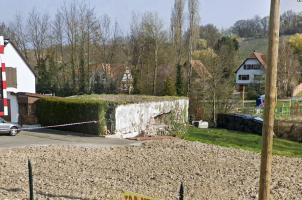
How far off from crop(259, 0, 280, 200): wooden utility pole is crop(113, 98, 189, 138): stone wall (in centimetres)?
1944

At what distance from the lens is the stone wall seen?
2553 centimetres

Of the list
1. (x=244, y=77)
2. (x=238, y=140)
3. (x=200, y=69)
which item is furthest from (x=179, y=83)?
(x=244, y=77)

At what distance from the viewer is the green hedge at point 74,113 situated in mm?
25359

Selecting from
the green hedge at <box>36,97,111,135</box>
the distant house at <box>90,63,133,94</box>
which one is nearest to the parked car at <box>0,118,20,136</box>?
the green hedge at <box>36,97,111,135</box>

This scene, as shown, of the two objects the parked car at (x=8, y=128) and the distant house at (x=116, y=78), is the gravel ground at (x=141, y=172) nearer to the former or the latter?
the parked car at (x=8, y=128)

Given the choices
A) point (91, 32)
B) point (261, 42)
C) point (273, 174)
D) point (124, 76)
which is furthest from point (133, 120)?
point (261, 42)

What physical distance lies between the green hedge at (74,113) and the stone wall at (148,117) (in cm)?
102

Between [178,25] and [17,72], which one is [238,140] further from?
[178,25]

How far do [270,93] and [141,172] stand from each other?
923 cm

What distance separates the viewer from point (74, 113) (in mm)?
27203

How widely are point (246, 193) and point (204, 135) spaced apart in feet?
64.5

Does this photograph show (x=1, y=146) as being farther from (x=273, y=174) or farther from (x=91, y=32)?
(x=91, y=32)

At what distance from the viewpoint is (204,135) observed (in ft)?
104

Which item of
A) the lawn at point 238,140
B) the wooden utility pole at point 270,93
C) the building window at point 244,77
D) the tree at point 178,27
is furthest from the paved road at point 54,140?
the building window at point 244,77
